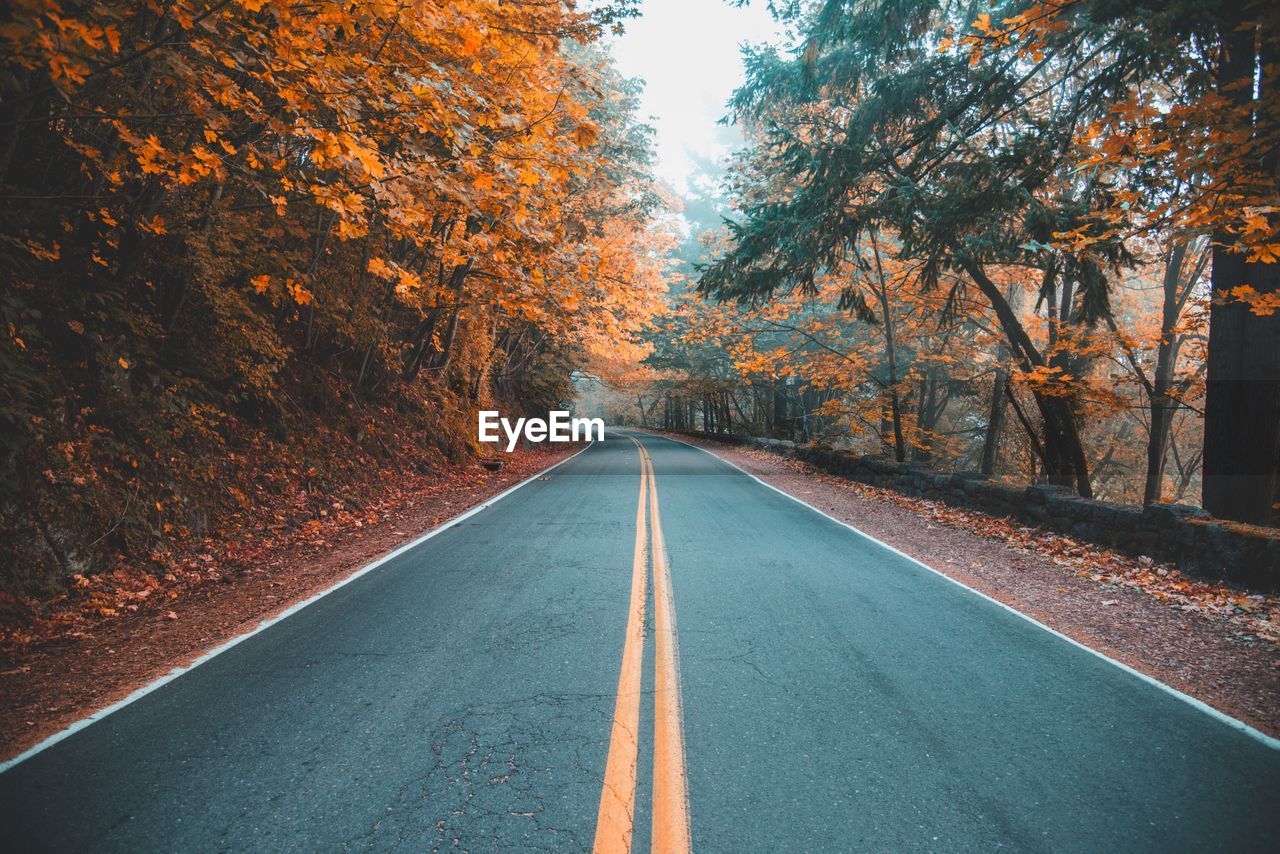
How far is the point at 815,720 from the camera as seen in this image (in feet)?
10.4

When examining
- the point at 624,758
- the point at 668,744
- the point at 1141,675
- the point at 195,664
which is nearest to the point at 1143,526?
the point at 1141,675

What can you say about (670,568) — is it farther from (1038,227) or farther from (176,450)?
(1038,227)

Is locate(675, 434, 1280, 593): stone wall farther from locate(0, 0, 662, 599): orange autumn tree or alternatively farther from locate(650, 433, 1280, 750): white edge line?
locate(0, 0, 662, 599): orange autumn tree

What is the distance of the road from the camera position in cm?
236

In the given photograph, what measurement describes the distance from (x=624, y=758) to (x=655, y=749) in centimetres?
18

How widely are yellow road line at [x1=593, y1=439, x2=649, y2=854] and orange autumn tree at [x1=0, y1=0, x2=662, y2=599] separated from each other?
4.16 meters

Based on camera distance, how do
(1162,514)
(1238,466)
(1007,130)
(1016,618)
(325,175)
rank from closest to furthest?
(1016,618)
(1162,514)
(1238,466)
(325,175)
(1007,130)

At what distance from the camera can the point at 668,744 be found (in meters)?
2.91

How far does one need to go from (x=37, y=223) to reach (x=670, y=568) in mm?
7983

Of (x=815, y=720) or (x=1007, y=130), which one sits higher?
(x=1007, y=130)

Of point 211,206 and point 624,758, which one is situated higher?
point 211,206

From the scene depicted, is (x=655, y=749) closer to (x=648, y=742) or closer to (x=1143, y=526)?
(x=648, y=742)

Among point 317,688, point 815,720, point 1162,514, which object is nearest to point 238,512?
point 317,688

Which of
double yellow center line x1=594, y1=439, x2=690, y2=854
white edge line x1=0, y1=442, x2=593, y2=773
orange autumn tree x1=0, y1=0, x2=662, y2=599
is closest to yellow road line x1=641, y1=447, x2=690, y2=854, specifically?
double yellow center line x1=594, y1=439, x2=690, y2=854
